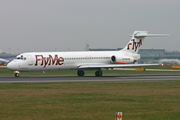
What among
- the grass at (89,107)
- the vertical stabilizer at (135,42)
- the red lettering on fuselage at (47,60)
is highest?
the vertical stabilizer at (135,42)

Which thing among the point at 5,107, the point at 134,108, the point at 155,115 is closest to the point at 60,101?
the point at 5,107

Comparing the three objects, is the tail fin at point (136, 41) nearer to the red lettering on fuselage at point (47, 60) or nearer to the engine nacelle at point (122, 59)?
the engine nacelle at point (122, 59)

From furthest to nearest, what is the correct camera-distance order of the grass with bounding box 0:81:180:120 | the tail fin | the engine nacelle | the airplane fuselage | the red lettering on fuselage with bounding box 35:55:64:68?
the tail fin
the engine nacelle
the red lettering on fuselage with bounding box 35:55:64:68
the airplane fuselage
the grass with bounding box 0:81:180:120

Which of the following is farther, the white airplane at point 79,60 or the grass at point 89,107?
the white airplane at point 79,60

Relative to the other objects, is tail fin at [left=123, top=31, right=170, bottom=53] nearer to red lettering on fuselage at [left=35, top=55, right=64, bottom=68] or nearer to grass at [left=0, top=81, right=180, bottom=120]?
red lettering on fuselage at [left=35, top=55, right=64, bottom=68]

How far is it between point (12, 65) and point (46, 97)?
72.7ft

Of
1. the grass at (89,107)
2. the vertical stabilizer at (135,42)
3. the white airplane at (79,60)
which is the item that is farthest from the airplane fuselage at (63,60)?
the grass at (89,107)

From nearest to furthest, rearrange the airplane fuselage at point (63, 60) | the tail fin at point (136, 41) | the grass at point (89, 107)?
the grass at point (89, 107)
the airplane fuselage at point (63, 60)
the tail fin at point (136, 41)

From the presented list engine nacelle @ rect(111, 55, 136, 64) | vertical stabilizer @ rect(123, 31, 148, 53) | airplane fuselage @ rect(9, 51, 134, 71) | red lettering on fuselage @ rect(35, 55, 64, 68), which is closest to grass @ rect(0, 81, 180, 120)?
airplane fuselage @ rect(9, 51, 134, 71)

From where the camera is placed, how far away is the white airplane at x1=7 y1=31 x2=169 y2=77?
43312 mm

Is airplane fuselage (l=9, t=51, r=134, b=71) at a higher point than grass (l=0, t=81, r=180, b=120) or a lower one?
higher

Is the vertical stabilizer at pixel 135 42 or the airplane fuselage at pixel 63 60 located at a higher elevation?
the vertical stabilizer at pixel 135 42

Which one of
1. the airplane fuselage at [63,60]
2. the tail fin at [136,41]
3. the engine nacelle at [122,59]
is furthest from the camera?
the tail fin at [136,41]

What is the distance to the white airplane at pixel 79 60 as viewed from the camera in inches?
1705
